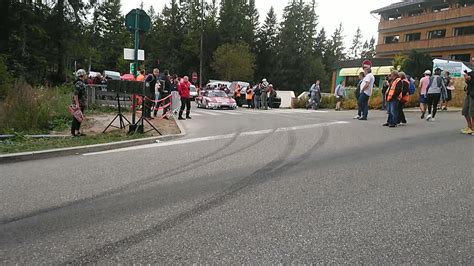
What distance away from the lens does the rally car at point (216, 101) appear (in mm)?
23609

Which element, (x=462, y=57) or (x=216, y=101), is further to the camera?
(x=462, y=57)

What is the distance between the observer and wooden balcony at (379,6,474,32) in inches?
1705

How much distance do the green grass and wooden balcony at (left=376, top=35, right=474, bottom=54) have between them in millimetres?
44746

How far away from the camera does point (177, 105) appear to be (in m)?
16.3

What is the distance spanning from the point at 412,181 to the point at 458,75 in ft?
74.9

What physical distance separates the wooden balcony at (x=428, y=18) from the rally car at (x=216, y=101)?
113ft

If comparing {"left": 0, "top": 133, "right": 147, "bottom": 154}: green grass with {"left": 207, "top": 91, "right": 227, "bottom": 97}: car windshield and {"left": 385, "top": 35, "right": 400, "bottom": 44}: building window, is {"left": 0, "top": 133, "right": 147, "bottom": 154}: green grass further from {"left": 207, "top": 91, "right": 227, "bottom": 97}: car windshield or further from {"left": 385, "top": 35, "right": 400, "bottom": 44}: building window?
{"left": 385, "top": 35, "right": 400, "bottom": 44}: building window

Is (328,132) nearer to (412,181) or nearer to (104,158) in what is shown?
(412,181)

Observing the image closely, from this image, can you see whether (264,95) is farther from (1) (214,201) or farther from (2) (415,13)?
(2) (415,13)

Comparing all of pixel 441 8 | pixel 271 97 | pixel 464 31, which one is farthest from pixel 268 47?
pixel 271 97

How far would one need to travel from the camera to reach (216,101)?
2362cm

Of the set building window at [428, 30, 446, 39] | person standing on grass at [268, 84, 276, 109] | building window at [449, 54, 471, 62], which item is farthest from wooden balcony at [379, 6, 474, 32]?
person standing on grass at [268, 84, 276, 109]

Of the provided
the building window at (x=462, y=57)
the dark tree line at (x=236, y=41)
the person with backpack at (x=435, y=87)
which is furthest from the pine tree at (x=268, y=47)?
the person with backpack at (x=435, y=87)

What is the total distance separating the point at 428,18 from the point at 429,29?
4.83 feet
